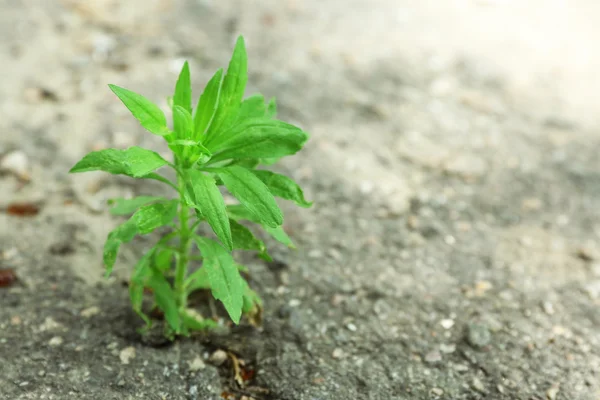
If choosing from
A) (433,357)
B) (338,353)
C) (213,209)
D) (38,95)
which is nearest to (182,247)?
(213,209)

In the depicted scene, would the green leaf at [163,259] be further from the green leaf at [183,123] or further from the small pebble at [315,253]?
the small pebble at [315,253]

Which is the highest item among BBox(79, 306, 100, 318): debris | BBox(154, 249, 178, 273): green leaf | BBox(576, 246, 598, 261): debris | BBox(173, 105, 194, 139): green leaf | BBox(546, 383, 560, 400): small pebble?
BBox(173, 105, 194, 139): green leaf

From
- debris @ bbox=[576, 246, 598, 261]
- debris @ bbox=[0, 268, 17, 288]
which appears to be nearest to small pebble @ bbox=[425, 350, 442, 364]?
debris @ bbox=[576, 246, 598, 261]

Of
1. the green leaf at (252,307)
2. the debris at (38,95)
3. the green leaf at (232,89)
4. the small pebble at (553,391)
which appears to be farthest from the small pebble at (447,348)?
the debris at (38,95)

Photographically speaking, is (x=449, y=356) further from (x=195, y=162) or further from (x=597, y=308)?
(x=195, y=162)

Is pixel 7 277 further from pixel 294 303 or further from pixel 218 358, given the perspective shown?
pixel 294 303

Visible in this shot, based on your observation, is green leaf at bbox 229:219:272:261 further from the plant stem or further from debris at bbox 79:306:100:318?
debris at bbox 79:306:100:318

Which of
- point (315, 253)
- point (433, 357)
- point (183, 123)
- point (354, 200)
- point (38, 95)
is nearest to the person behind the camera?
point (183, 123)

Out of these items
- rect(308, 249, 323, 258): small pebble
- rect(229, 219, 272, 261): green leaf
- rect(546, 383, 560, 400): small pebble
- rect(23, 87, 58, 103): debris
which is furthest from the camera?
rect(23, 87, 58, 103): debris
